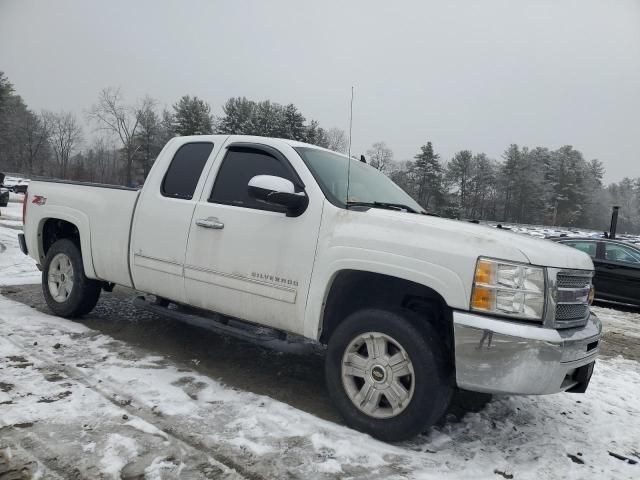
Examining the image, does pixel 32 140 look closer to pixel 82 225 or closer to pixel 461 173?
pixel 461 173

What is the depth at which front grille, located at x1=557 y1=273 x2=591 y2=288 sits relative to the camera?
2.98 m

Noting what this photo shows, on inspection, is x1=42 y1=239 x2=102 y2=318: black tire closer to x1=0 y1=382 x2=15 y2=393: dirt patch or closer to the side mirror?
x1=0 y1=382 x2=15 y2=393: dirt patch

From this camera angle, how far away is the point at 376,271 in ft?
10.3

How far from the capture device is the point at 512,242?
9.50 ft

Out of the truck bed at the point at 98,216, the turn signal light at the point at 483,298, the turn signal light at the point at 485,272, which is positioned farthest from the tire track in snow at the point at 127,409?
the turn signal light at the point at 485,272

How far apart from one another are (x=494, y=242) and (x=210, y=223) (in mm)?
2222

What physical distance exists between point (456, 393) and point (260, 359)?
180 cm

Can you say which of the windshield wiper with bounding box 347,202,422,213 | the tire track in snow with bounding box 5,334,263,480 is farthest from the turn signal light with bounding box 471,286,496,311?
the tire track in snow with bounding box 5,334,263,480

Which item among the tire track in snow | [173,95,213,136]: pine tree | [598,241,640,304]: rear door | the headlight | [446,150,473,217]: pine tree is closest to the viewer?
the tire track in snow

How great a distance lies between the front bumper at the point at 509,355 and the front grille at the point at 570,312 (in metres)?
0.14

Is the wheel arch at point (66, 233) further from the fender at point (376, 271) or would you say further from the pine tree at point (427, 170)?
the pine tree at point (427, 170)

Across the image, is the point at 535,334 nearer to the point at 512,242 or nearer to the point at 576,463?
the point at 512,242

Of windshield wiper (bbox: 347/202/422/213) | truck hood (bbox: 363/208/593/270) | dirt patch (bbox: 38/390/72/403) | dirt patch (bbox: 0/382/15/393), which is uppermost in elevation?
windshield wiper (bbox: 347/202/422/213)

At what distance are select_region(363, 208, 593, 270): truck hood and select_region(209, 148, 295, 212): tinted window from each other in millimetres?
1076
